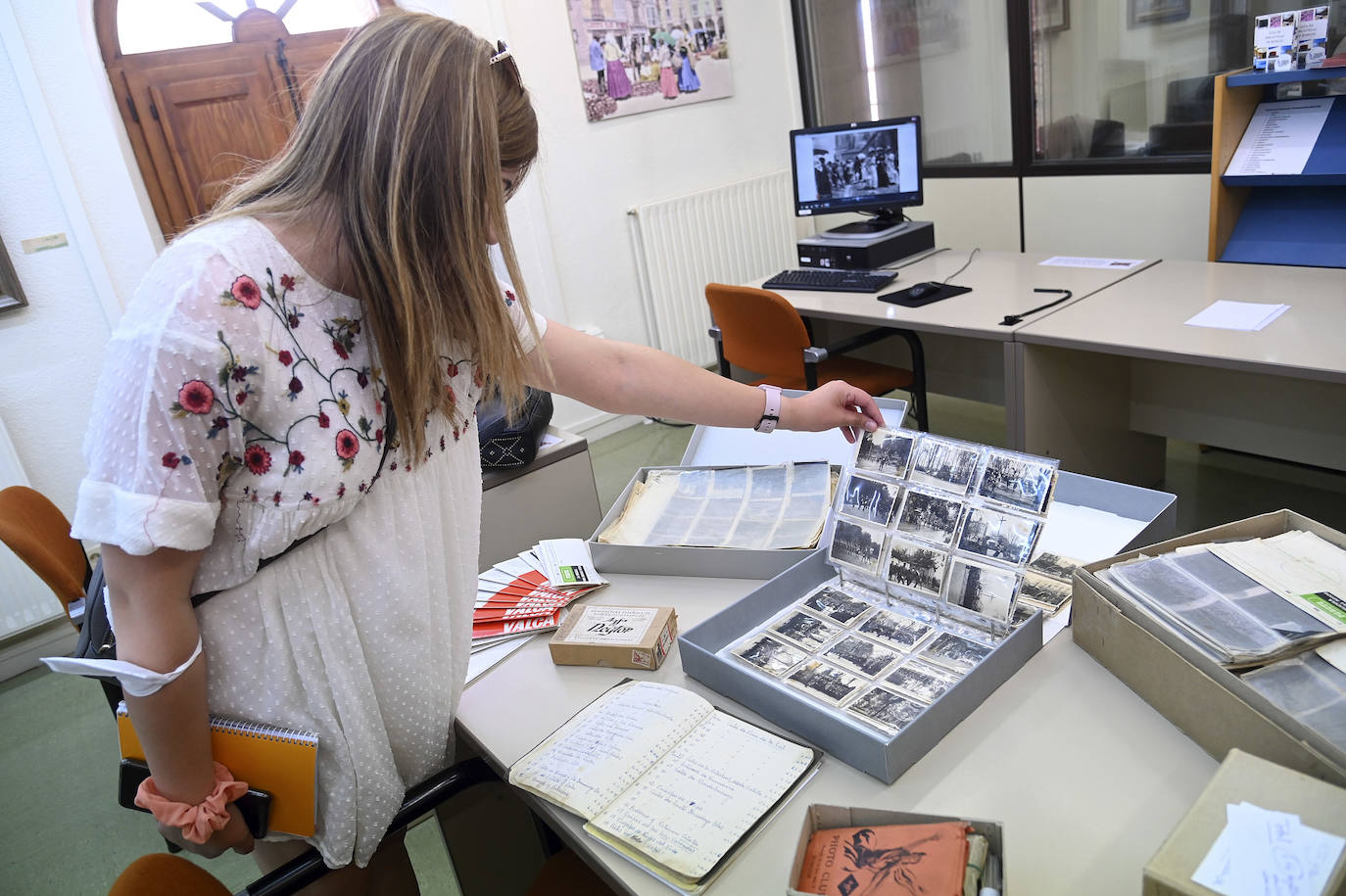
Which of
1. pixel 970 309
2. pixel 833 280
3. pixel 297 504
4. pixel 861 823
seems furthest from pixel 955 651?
pixel 833 280

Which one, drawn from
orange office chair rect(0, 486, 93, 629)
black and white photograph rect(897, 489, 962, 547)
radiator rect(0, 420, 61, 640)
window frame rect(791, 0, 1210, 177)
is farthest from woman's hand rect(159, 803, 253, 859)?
window frame rect(791, 0, 1210, 177)

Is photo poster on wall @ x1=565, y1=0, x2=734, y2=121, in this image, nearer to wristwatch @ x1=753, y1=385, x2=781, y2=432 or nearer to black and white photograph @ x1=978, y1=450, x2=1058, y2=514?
wristwatch @ x1=753, y1=385, x2=781, y2=432

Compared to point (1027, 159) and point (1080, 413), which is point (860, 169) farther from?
point (1080, 413)

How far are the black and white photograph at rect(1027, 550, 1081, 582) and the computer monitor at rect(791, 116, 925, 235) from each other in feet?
7.15

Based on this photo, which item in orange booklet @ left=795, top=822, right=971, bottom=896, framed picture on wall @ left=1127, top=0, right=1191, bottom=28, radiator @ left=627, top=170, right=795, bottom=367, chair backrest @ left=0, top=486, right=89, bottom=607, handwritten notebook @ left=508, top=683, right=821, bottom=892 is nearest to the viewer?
orange booklet @ left=795, top=822, right=971, bottom=896

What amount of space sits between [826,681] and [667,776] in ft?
0.73

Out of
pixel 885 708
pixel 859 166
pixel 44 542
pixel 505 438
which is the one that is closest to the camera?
pixel 885 708

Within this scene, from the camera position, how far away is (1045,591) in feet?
3.88

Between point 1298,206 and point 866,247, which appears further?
point 866,247

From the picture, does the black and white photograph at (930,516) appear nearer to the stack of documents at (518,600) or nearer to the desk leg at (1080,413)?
the stack of documents at (518,600)

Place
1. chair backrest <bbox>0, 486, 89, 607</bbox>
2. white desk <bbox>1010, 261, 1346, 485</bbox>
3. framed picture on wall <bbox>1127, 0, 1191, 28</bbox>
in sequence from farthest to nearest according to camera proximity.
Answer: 1. framed picture on wall <bbox>1127, 0, 1191, 28</bbox>
2. white desk <bbox>1010, 261, 1346, 485</bbox>
3. chair backrest <bbox>0, 486, 89, 607</bbox>

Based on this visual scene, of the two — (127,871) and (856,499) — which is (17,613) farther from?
(856,499)

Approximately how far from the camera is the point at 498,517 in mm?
2090

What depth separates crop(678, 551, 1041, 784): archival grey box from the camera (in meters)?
0.91
